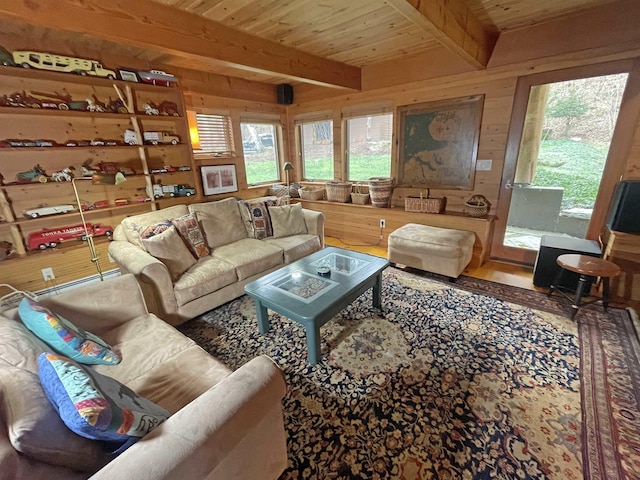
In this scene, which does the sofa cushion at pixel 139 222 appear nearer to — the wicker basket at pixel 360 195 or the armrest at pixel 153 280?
the armrest at pixel 153 280

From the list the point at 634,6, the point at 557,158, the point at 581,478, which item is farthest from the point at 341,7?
the point at 581,478

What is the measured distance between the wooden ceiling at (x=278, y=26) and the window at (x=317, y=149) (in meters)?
1.35

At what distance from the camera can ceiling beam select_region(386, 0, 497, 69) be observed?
1.69 m

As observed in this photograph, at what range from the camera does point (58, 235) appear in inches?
114

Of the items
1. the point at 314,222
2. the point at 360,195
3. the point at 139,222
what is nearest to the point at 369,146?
the point at 360,195

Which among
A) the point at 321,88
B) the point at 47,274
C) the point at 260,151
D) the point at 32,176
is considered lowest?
the point at 47,274

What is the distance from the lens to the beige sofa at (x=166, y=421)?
708 mm

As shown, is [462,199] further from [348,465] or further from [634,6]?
[348,465]

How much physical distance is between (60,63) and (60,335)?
2.67 meters

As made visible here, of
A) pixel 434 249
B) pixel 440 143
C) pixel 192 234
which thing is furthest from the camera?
pixel 440 143

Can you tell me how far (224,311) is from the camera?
8.36 ft

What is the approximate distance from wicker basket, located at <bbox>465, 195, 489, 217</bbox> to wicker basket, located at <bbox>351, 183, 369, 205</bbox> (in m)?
1.39

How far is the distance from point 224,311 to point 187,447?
183 cm

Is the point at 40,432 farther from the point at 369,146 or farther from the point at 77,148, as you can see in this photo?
the point at 369,146
